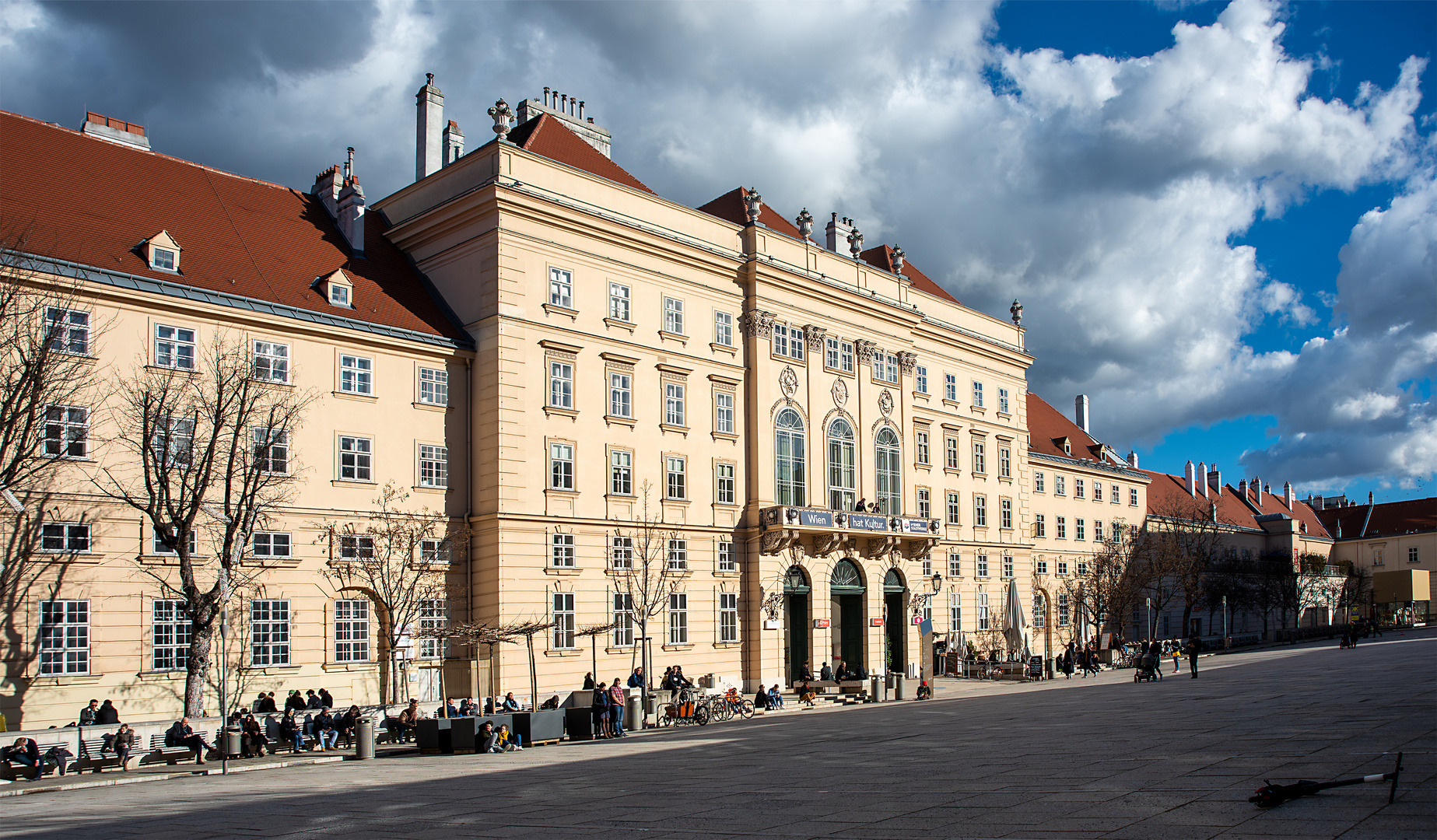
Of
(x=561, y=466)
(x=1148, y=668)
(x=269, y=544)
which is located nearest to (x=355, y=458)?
(x=269, y=544)

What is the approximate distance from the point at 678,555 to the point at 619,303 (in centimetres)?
929

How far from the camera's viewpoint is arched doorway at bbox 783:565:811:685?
4700 centimetres

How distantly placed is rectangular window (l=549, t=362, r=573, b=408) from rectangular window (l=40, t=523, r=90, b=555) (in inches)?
566

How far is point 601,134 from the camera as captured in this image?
5044 centimetres

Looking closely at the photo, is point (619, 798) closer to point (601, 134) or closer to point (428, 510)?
point (428, 510)

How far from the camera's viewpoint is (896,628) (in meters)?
52.8

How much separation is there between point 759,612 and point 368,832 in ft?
100

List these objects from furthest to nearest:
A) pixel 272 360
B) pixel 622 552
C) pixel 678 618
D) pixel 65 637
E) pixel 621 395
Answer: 1. pixel 678 618
2. pixel 621 395
3. pixel 622 552
4. pixel 272 360
5. pixel 65 637

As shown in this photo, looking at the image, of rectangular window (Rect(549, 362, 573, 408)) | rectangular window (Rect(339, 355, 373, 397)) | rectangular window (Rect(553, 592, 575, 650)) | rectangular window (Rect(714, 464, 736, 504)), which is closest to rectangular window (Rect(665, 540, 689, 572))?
rectangular window (Rect(714, 464, 736, 504))

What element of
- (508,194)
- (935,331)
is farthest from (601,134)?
(935,331)

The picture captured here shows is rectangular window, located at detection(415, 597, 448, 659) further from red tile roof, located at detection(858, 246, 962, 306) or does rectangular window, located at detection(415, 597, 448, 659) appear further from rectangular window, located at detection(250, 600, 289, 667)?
red tile roof, located at detection(858, 246, 962, 306)

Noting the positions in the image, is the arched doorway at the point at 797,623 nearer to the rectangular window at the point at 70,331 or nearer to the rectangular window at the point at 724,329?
the rectangular window at the point at 724,329

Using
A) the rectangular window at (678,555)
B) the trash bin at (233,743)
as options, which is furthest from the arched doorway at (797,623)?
the trash bin at (233,743)

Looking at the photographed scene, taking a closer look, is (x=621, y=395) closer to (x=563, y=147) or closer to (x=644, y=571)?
(x=644, y=571)
